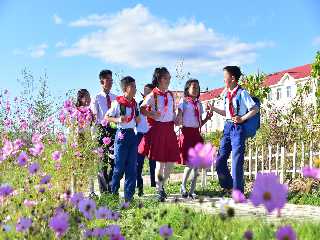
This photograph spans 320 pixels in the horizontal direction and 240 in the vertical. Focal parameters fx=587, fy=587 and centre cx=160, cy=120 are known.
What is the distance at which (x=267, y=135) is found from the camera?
13.1 metres

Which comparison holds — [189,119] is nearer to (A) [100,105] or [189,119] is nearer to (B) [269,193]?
(A) [100,105]

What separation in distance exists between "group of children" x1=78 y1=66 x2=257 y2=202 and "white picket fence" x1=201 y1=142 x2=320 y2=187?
2412 mm

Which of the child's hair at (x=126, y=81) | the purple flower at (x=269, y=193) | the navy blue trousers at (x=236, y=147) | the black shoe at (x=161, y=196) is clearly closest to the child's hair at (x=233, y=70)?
the navy blue trousers at (x=236, y=147)

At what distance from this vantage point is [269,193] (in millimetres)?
1909

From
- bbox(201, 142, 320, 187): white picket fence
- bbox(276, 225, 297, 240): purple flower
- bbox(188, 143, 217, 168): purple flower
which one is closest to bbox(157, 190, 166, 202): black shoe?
bbox(201, 142, 320, 187): white picket fence

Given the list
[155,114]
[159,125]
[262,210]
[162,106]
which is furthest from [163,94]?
[262,210]

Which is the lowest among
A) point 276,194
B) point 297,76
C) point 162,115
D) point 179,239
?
point 179,239

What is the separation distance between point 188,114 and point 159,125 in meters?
0.60

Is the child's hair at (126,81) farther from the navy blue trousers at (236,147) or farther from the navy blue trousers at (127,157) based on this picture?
the navy blue trousers at (236,147)

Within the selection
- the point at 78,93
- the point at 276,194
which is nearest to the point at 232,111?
the point at 78,93

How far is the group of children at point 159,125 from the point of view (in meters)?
6.97

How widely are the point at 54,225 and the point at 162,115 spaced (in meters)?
4.69

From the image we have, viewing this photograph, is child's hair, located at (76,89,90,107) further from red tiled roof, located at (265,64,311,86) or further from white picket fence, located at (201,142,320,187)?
red tiled roof, located at (265,64,311,86)

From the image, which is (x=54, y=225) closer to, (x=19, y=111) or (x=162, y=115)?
(x=162, y=115)
